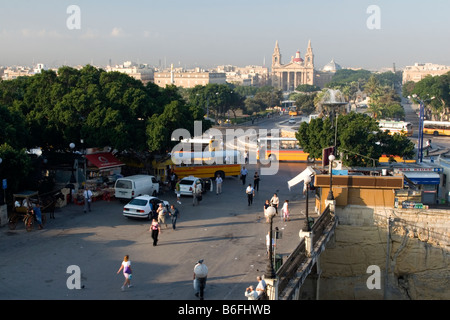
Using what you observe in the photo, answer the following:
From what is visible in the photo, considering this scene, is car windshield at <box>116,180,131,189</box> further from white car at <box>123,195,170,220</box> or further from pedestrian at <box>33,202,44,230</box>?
pedestrian at <box>33,202,44,230</box>

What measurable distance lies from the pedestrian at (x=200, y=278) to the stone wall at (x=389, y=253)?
8.99 m

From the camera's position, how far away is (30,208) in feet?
65.6

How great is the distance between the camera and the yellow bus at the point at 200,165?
3027cm

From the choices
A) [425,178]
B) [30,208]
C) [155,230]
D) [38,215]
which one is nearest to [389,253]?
[425,178]

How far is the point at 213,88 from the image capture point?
292 feet

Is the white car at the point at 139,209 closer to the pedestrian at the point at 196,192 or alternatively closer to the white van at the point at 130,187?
the white van at the point at 130,187

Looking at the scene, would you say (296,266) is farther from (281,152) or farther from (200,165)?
(281,152)

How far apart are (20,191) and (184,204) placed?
7587mm

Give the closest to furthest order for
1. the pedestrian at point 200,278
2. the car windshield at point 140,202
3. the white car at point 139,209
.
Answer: the pedestrian at point 200,278, the white car at point 139,209, the car windshield at point 140,202

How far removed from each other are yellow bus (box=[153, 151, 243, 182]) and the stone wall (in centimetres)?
1145

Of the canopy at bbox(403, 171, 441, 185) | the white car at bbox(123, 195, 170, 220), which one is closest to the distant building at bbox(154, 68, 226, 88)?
the canopy at bbox(403, 171, 441, 185)

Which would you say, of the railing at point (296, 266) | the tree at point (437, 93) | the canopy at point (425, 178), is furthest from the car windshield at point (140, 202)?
the tree at point (437, 93)

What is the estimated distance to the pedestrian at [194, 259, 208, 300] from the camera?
43.2ft
